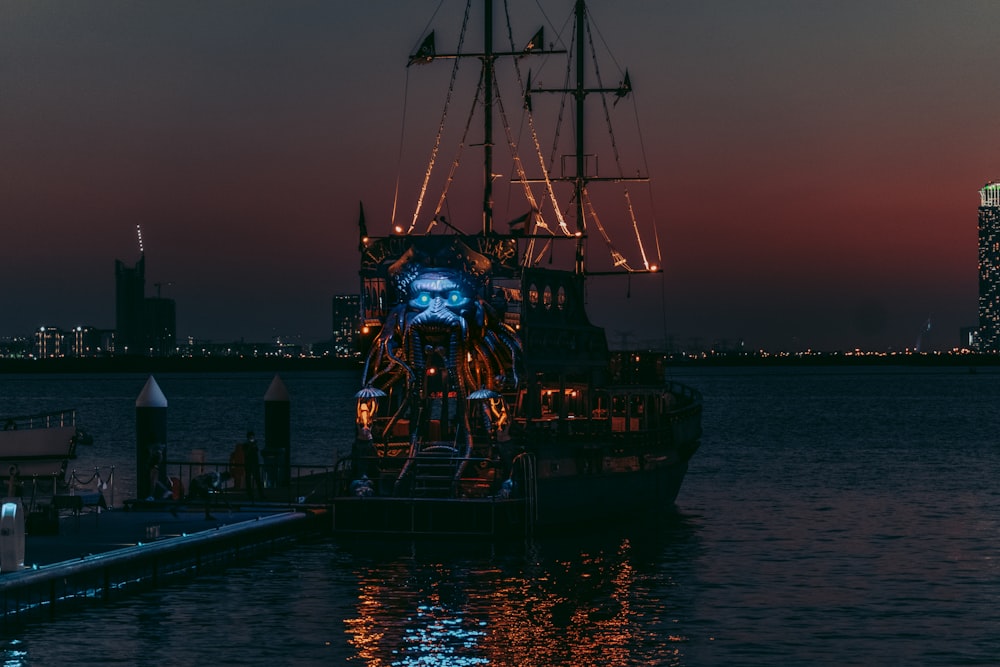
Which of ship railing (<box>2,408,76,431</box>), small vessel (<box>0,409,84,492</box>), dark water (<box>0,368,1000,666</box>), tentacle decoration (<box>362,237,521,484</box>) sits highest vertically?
tentacle decoration (<box>362,237,521,484</box>)

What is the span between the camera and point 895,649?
102ft

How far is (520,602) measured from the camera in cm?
3578

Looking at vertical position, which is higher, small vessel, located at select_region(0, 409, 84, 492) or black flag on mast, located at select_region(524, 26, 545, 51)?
black flag on mast, located at select_region(524, 26, 545, 51)

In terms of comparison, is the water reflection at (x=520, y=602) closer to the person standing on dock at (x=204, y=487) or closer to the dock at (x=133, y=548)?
the dock at (x=133, y=548)

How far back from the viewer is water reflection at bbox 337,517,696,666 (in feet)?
99.7

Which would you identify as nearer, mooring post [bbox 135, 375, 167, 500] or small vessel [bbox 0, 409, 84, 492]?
small vessel [bbox 0, 409, 84, 492]

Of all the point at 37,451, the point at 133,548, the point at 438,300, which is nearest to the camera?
the point at 133,548

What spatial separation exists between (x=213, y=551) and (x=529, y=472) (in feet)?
29.2

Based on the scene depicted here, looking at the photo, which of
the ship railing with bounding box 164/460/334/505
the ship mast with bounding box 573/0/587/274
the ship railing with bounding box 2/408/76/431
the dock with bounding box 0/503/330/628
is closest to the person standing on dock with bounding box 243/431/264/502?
the ship railing with bounding box 164/460/334/505

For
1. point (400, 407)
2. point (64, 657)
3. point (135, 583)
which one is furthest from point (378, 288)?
point (64, 657)

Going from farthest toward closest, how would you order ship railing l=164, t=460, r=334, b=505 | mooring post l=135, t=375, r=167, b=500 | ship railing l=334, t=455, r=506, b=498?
mooring post l=135, t=375, r=167, b=500 < ship railing l=164, t=460, r=334, b=505 < ship railing l=334, t=455, r=506, b=498

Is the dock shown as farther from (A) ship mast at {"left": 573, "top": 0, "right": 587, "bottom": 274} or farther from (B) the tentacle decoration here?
(A) ship mast at {"left": 573, "top": 0, "right": 587, "bottom": 274}

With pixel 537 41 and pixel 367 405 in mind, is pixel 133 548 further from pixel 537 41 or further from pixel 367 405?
pixel 537 41

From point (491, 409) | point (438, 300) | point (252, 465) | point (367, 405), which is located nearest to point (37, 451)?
point (252, 465)
